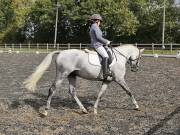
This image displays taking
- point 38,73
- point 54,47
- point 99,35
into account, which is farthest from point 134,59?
point 54,47

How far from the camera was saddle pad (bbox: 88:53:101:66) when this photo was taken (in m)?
11.1

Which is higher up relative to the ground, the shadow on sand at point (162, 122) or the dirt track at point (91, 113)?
the shadow on sand at point (162, 122)

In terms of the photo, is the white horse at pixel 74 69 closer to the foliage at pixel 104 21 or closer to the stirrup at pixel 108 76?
the stirrup at pixel 108 76

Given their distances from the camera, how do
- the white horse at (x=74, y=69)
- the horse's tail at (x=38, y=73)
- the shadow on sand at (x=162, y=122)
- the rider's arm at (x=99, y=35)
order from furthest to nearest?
the horse's tail at (x=38, y=73) < the white horse at (x=74, y=69) < the rider's arm at (x=99, y=35) < the shadow on sand at (x=162, y=122)

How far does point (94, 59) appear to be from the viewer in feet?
36.5

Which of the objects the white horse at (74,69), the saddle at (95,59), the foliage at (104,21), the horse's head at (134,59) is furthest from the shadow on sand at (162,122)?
the foliage at (104,21)

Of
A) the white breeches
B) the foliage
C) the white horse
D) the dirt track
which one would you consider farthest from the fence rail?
the white breeches

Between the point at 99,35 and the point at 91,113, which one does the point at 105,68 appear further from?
the point at 91,113

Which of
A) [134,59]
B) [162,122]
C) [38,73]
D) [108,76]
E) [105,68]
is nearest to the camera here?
[162,122]

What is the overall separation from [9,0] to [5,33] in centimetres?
765

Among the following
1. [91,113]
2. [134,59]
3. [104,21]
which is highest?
[104,21]

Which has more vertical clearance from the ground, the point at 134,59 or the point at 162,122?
the point at 134,59

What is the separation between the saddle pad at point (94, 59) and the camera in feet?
36.3

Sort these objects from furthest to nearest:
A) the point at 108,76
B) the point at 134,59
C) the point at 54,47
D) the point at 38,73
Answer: the point at 54,47 < the point at 134,59 < the point at 38,73 < the point at 108,76
